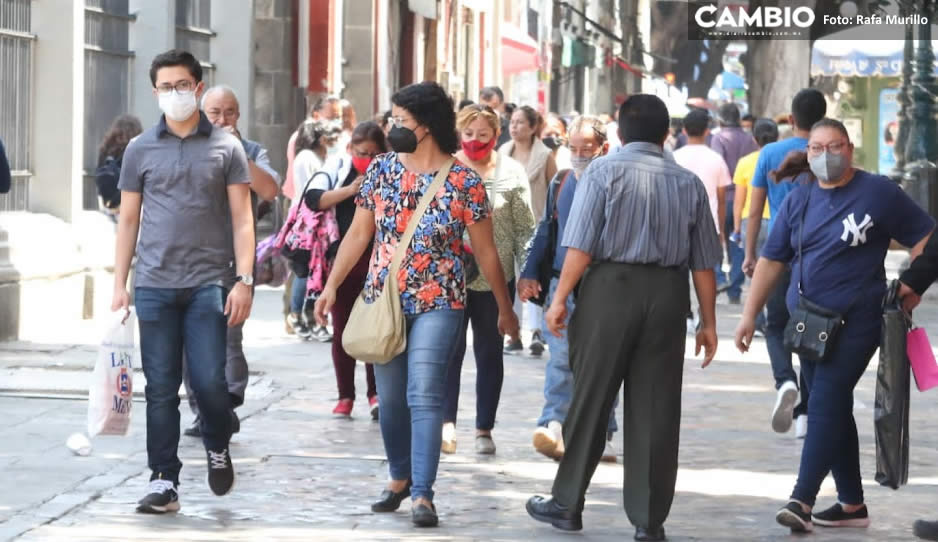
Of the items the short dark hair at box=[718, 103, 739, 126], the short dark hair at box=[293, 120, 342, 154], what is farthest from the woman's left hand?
the short dark hair at box=[718, 103, 739, 126]

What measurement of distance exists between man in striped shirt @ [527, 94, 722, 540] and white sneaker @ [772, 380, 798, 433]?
9.94 ft

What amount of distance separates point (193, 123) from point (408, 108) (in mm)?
861

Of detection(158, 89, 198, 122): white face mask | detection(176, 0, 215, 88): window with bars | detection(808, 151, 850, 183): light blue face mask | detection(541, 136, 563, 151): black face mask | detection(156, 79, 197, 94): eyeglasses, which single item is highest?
detection(176, 0, 215, 88): window with bars

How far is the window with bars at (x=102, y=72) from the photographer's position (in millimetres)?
17781

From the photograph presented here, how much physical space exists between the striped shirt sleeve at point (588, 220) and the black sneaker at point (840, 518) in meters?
1.51

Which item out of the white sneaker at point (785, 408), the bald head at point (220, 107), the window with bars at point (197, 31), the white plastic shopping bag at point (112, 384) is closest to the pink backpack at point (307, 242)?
the bald head at point (220, 107)

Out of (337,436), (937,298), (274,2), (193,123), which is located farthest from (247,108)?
(193,123)

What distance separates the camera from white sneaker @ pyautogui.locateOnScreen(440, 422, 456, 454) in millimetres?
10227

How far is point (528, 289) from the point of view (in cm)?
911

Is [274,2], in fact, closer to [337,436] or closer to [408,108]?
[337,436]

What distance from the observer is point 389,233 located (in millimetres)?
8289

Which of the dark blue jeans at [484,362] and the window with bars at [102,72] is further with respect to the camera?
the window with bars at [102,72]

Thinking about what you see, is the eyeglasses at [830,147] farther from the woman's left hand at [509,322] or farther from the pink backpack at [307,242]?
the pink backpack at [307,242]

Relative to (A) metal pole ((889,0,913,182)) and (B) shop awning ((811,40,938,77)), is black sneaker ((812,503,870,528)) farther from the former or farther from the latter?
(B) shop awning ((811,40,938,77))
